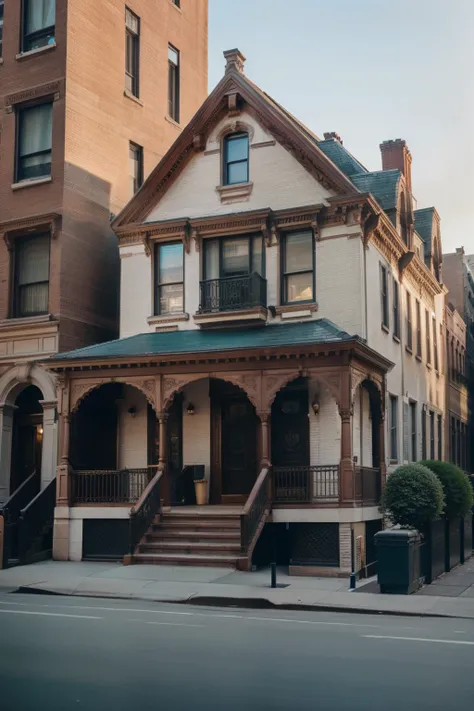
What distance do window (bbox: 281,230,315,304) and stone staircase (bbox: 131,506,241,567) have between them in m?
5.71

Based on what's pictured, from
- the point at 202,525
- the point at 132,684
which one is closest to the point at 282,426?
the point at 202,525

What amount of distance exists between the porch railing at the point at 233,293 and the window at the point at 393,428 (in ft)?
19.0

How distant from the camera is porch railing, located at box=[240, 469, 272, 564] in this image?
19.5 meters

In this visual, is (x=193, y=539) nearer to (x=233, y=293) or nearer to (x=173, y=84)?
(x=233, y=293)

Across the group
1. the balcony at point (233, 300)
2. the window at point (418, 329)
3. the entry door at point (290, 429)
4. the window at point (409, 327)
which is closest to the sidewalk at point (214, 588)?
the entry door at point (290, 429)

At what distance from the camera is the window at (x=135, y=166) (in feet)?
95.1

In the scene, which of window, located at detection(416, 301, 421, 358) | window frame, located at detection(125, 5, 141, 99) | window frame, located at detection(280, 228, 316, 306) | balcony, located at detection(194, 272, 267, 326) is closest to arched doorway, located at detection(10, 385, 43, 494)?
balcony, located at detection(194, 272, 267, 326)

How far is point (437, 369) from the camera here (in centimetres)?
3497

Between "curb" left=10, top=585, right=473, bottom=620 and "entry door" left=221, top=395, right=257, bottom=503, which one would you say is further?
"entry door" left=221, top=395, right=257, bottom=503

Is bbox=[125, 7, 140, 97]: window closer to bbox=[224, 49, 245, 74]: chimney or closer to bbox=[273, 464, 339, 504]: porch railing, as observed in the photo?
bbox=[224, 49, 245, 74]: chimney

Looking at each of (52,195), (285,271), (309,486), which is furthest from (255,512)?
(52,195)

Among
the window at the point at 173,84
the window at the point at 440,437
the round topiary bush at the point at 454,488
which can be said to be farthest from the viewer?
the window at the point at 440,437

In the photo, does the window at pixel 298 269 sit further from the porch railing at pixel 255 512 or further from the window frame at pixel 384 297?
the porch railing at pixel 255 512

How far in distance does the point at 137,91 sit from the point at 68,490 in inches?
537
